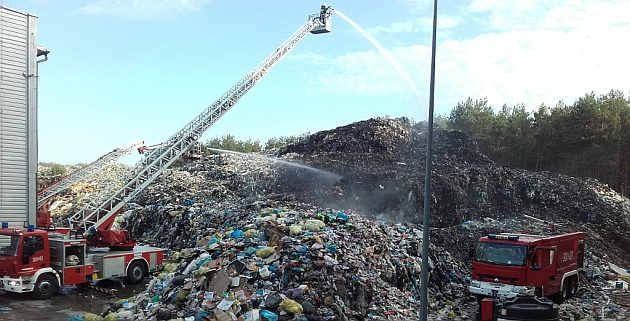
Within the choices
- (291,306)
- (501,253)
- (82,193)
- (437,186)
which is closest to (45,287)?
(291,306)

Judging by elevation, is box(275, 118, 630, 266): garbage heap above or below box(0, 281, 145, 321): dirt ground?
above

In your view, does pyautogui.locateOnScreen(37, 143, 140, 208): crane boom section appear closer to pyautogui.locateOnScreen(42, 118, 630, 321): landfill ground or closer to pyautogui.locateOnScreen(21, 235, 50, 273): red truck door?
pyautogui.locateOnScreen(42, 118, 630, 321): landfill ground

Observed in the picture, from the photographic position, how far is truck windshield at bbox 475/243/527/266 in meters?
13.7

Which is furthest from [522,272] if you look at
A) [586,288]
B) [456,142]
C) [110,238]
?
[456,142]

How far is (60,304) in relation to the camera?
13570 mm

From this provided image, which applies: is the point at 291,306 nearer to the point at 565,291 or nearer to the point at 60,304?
the point at 60,304

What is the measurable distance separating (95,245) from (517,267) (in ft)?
40.6

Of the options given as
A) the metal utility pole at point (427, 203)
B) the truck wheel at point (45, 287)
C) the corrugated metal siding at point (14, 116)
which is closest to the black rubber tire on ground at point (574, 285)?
the metal utility pole at point (427, 203)

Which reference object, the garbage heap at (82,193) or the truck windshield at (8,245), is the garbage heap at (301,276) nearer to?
the truck windshield at (8,245)

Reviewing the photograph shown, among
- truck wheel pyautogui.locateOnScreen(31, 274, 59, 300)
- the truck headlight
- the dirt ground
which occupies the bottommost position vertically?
the dirt ground

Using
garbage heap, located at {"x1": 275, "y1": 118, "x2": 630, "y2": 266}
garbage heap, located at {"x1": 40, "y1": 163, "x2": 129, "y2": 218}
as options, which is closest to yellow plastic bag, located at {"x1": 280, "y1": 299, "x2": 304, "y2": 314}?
garbage heap, located at {"x1": 275, "y1": 118, "x2": 630, "y2": 266}

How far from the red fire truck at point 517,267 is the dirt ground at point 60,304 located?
9.66 m

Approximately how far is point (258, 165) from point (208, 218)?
29.5ft


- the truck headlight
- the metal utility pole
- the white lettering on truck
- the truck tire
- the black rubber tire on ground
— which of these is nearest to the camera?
the metal utility pole
